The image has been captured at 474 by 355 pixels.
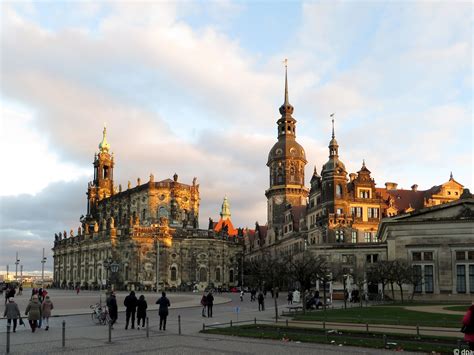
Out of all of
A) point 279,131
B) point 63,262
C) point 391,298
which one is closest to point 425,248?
point 391,298

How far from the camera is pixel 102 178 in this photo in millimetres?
140375

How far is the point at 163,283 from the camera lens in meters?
102

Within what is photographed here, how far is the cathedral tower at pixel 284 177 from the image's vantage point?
114m

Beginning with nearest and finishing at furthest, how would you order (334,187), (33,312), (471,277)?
(33,312)
(471,277)
(334,187)

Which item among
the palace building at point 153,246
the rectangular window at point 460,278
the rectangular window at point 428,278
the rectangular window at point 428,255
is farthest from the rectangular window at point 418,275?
the palace building at point 153,246

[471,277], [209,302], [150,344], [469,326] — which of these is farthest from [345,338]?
[471,277]

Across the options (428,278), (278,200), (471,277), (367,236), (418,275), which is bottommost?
(428,278)

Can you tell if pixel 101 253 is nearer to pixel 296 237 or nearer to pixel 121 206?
pixel 121 206

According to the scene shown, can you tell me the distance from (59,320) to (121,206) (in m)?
91.5

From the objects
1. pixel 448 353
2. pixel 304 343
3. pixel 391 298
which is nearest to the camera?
pixel 448 353

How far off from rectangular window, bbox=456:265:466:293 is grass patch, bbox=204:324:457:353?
31241mm

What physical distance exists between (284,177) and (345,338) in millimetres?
94396

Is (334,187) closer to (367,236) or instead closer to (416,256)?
(367,236)

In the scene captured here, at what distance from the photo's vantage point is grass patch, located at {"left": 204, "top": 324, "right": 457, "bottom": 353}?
729 inches
